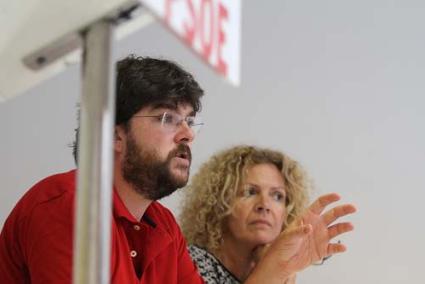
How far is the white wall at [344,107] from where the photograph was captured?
6.59 feet

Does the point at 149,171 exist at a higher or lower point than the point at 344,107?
lower

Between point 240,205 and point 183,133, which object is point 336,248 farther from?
point 183,133

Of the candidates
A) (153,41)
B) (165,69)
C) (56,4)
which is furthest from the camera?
(153,41)

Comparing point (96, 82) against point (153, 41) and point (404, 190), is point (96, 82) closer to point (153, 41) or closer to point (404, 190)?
point (153, 41)

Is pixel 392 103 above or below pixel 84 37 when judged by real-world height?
above

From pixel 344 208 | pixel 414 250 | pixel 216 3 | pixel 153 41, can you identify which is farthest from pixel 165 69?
pixel 414 250

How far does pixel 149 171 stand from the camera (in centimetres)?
130

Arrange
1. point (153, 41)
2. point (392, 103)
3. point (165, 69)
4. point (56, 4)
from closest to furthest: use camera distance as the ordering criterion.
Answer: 1. point (56, 4)
2. point (165, 69)
3. point (153, 41)
4. point (392, 103)

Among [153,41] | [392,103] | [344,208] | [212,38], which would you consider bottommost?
[344,208]

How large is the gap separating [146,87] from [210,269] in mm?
516

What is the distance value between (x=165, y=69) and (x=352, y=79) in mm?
886

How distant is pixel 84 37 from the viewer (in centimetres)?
51

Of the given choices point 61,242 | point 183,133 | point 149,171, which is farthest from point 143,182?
point 61,242

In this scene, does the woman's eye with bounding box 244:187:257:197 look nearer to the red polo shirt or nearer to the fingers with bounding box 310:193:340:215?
the fingers with bounding box 310:193:340:215
